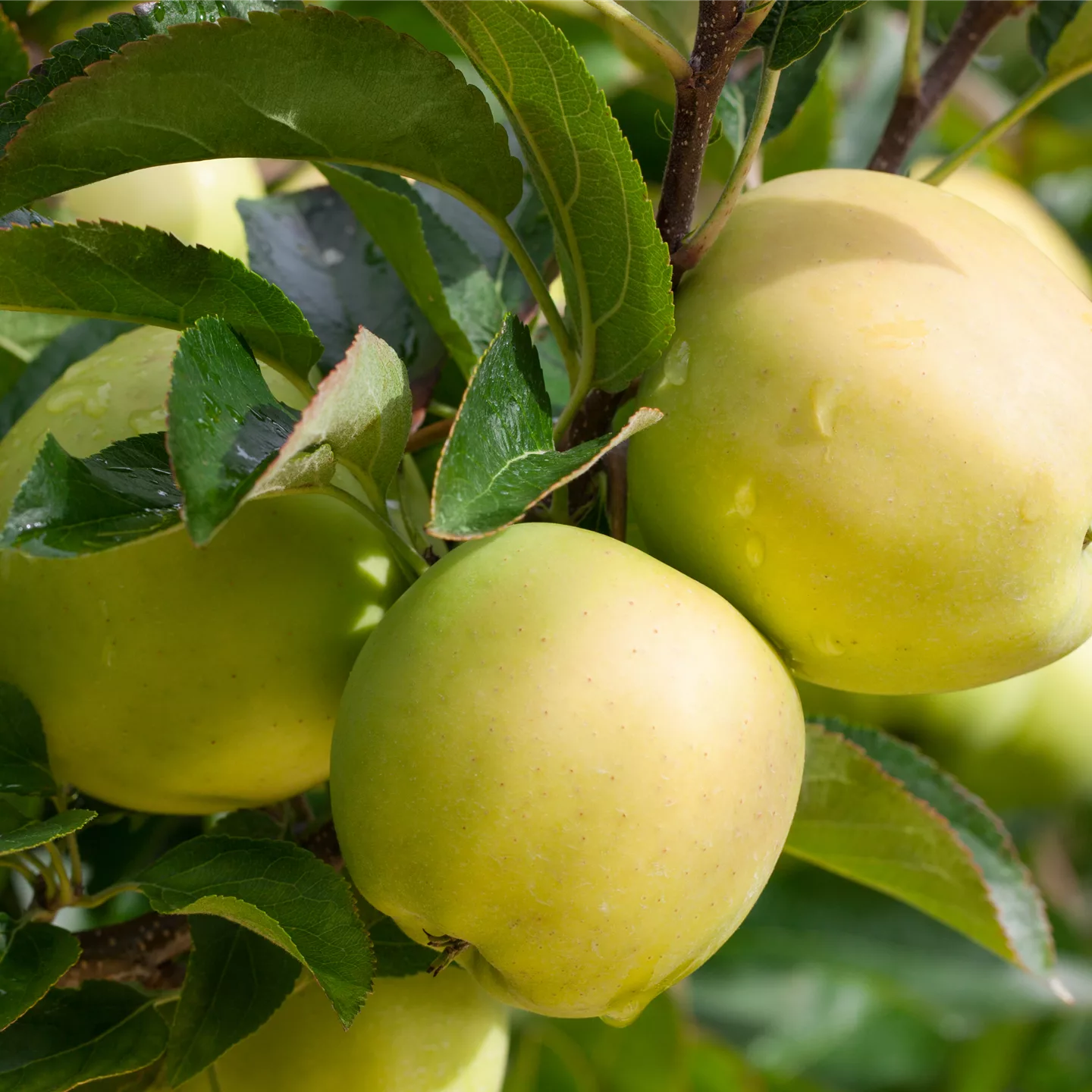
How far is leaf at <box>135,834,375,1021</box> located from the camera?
1.57 ft

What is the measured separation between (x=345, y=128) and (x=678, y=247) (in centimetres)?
15

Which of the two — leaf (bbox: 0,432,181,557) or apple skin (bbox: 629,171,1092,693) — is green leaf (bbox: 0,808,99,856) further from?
apple skin (bbox: 629,171,1092,693)

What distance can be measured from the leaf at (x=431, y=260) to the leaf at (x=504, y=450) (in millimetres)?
141

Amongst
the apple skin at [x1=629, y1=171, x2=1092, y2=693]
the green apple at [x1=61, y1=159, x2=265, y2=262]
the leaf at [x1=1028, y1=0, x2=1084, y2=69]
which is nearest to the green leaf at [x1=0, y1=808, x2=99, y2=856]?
the apple skin at [x1=629, y1=171, x2=1092, y2=693]

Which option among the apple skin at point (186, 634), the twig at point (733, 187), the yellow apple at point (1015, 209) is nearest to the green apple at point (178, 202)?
the apple skin at point (186, 634)

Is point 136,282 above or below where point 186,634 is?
above

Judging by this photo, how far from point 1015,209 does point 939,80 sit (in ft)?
1.64

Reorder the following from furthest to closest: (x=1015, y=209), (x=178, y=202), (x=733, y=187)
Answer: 1. (x=1015, y=209)
2. (x=178, y=202)
3. (x=733, y=187)

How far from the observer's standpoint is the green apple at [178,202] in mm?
890

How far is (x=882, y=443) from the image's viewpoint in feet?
1.55

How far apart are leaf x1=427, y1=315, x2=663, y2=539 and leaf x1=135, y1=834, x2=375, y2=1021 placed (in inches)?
7.5

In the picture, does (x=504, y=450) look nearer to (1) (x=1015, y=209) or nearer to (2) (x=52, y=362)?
(2) (x=52, y=362)

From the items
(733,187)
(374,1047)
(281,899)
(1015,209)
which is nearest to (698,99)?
(733,187)

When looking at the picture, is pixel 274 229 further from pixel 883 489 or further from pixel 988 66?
pixel 988 66
